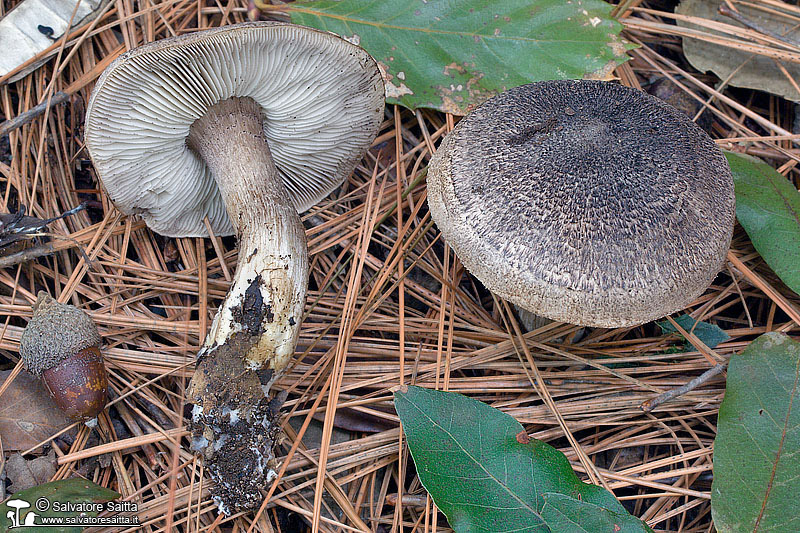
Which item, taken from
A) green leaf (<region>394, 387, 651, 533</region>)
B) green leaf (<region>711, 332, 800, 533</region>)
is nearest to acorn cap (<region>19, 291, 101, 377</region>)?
green leaf (<region>394, 387, 651, 533</region>)

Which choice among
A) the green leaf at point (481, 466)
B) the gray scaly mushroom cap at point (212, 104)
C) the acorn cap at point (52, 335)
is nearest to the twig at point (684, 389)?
the green leaf at point (481, 466)

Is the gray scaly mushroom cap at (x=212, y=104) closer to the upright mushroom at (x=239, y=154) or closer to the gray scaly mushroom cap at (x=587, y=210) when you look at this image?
the upright mushroom at (x=239, y=154)

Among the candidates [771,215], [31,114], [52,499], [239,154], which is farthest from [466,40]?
[52,499]

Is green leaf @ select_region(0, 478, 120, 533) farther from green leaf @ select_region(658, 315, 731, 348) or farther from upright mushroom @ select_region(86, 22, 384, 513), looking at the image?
green leaf @ select_region(658, 315, 731, 348)

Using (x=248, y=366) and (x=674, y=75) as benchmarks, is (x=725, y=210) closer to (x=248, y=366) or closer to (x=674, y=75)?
(x=674, y=75)

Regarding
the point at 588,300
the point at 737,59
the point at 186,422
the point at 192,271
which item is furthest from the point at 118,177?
the point at 737,59

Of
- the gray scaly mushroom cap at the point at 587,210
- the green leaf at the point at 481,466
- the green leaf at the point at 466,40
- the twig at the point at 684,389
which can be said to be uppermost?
the green leaf at the point at 466,40
